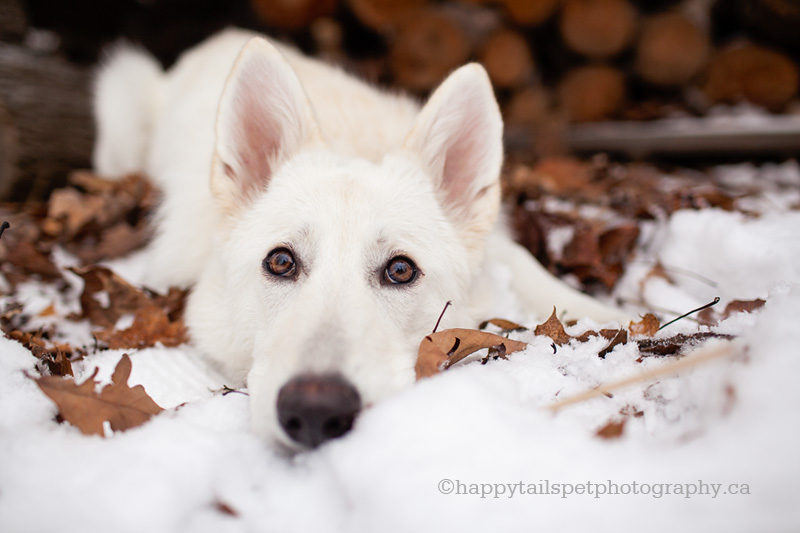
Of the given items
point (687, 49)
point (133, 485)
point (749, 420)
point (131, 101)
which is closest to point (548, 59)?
point (687, 49)

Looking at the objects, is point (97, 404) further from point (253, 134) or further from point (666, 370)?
point (666, 370)

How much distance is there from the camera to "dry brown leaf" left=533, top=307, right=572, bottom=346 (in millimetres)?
1530

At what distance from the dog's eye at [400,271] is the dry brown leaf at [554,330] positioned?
0.47 meters

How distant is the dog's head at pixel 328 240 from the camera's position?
123 cm

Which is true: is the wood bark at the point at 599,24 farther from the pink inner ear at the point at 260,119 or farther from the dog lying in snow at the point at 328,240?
the pink inner ear at the point at 260,119

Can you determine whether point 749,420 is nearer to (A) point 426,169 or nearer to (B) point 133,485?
(B) point 133,485

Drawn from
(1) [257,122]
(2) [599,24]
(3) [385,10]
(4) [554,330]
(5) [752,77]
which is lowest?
(4) [554,330]

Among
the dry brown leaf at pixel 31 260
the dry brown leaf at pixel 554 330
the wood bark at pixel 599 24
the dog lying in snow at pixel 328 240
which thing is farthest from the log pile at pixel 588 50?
the dry brown leaf at pixel 554 330

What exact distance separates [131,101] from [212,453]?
348 cm

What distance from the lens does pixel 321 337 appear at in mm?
1240

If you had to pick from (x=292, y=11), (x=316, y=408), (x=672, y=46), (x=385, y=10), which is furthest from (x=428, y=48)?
(x=316, y=408)

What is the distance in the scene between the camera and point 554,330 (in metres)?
1.56

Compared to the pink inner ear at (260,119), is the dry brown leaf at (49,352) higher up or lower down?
lower down

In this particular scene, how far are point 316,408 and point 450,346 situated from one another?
1.62 ft
